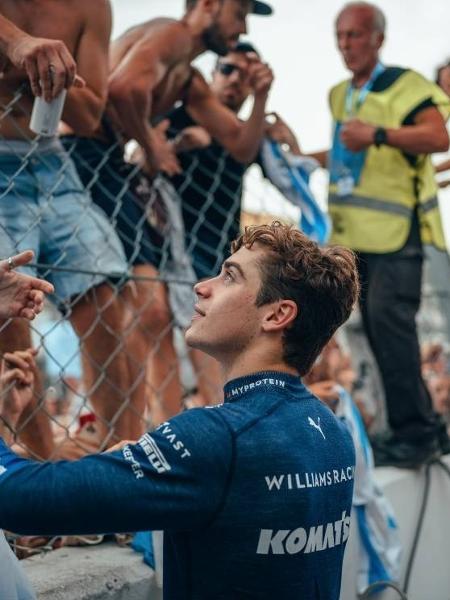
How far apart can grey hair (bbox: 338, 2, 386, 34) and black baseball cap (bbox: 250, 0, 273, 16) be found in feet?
1.51

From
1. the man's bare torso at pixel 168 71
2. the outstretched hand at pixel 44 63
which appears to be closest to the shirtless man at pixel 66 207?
the outstretched hand at pixel 44 63

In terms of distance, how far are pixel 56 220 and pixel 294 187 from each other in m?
1.57

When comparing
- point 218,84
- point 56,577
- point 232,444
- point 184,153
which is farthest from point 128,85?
point 232,444

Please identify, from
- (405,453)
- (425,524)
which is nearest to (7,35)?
(405,453)

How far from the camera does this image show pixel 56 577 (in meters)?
2.55

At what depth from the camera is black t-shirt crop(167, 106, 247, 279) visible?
4.15m

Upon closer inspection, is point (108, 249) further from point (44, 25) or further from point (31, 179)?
point (44, 25)

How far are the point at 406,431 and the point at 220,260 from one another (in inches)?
47.0

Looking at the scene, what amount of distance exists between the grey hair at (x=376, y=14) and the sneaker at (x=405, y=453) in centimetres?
197

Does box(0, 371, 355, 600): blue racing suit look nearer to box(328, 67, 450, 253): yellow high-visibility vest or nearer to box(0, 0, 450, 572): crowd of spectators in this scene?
box(0, 0, 450, 572): crowd of spectators

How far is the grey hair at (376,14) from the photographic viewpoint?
176 inches

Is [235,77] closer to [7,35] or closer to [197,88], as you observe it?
[197,88]

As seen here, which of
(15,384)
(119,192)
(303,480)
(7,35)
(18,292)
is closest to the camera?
(303,480)

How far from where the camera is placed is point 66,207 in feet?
10.5
